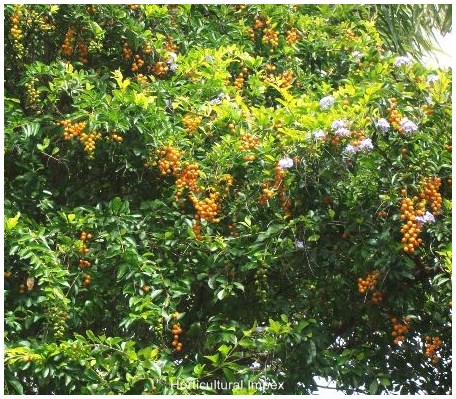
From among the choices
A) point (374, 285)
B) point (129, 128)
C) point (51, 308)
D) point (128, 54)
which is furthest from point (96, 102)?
point (374, 285)

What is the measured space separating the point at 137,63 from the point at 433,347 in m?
1.94

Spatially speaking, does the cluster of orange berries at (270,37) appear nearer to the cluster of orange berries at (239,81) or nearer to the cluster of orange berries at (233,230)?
the cluster of orange berries at (239,81)

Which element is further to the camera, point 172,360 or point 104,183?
point 104,183

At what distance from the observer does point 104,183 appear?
4371 mm

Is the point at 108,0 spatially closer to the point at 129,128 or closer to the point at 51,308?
the point at 129,128

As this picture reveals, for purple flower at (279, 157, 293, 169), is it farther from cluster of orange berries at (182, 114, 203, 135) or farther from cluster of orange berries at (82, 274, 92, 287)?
cluster of orange berries at (82, 274, 92, 287)

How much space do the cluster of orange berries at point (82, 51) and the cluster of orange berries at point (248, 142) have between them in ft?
3.34

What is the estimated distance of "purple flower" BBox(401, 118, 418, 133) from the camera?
3762 mm

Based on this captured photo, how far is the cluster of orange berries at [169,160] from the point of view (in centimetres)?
404

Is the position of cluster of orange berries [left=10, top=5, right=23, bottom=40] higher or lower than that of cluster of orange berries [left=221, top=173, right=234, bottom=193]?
higher

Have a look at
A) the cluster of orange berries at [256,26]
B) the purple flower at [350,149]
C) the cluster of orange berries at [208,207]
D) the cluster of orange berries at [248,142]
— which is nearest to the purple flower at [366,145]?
the purple flower at [350,149]

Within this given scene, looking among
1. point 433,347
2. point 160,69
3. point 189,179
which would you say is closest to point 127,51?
point 160,69

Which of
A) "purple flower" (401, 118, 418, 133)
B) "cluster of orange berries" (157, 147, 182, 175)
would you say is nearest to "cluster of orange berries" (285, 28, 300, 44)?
"cluster of orange berries" (157, 147, 182, 175)

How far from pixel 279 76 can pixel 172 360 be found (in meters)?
1.55
